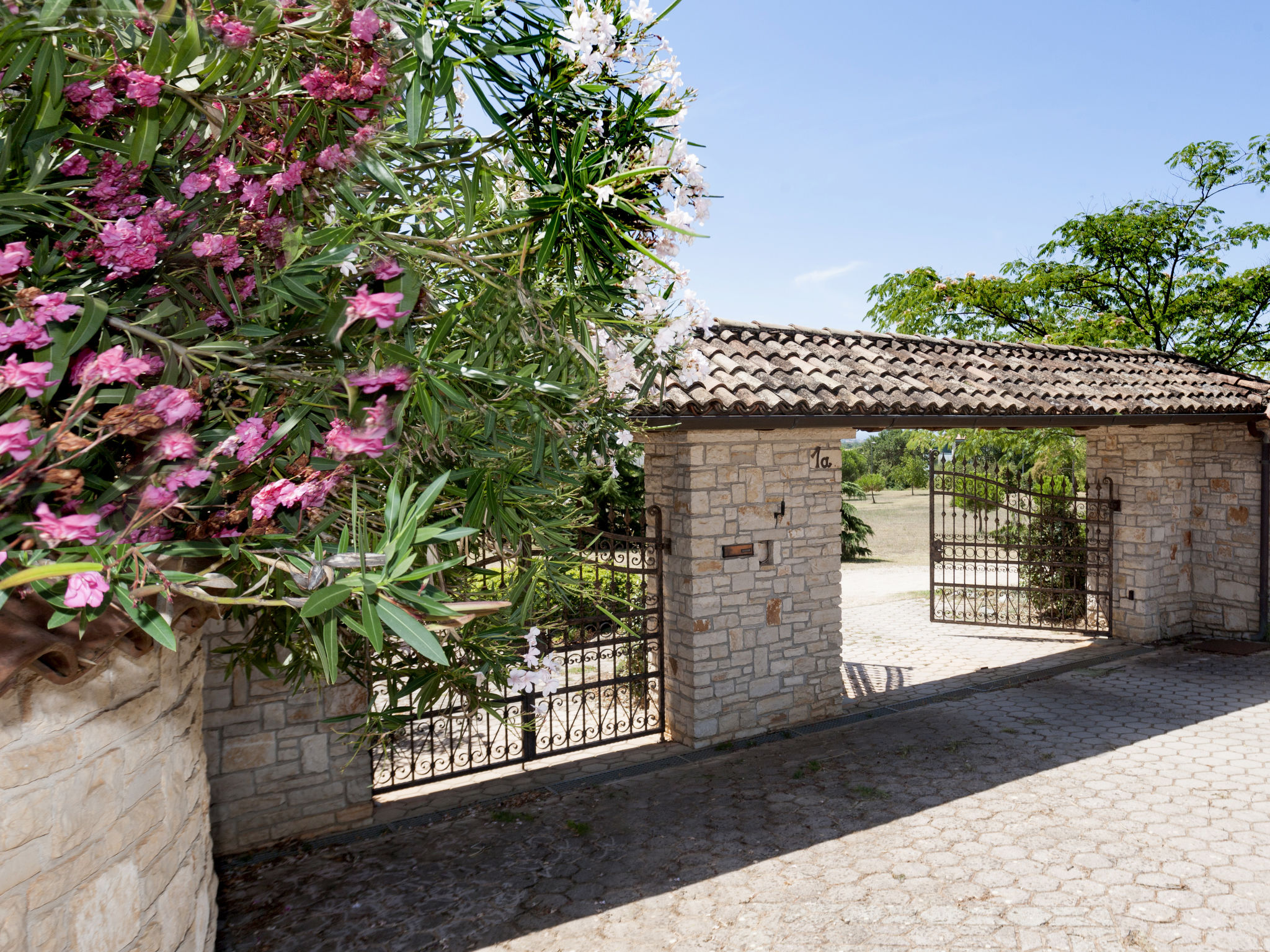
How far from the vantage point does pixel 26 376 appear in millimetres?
1871

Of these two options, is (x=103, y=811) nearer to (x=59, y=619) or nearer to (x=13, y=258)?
(x=59, y=619)

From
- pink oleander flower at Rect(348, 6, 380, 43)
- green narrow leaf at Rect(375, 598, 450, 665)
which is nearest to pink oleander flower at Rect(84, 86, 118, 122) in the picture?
pink oleander flower at Rect(348, 6, 380, 43)

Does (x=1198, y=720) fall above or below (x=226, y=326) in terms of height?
below

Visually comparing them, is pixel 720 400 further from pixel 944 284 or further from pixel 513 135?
pixel 944 284

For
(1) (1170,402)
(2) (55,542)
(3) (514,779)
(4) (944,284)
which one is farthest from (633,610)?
(4) (944,284)

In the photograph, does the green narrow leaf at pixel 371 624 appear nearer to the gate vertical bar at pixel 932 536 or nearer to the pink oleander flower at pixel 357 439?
the pink oleander flower at pixel 357 439

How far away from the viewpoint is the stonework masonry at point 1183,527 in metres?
10.6

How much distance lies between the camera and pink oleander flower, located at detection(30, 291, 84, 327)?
2.00m

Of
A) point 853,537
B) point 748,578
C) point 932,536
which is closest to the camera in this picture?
point 748,578

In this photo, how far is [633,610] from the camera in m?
7.26

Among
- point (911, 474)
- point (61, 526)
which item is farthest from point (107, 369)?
point (911, 474)

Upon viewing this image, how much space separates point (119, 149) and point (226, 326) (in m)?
0.68

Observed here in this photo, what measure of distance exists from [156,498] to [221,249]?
864 mm

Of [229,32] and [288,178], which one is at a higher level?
[229,32]
